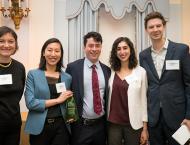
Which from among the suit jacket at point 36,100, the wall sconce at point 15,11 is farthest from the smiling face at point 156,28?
the wall sconce at point 15,11

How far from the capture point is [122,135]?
8.13ft

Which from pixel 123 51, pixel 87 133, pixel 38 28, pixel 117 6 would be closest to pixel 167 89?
pixel 123 51

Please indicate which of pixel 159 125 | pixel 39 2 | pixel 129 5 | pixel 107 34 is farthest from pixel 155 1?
pixel 159 125

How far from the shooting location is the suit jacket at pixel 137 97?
7.98 ft

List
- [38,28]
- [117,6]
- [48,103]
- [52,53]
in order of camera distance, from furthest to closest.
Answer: [117,6] < [38,28] < [52,53] < [48,103]

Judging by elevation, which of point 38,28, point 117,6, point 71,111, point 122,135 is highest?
point 117,6

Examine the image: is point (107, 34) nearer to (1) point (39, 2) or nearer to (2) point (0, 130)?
(1) point (39, 2)

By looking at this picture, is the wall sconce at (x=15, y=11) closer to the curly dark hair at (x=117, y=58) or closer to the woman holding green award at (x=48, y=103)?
the woman holding green award at (x=48, y=103)

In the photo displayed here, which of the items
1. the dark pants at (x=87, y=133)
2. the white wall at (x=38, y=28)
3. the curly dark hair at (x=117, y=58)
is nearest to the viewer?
the dark pants at (x=87, y=133)

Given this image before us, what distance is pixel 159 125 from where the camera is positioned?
2406 mm

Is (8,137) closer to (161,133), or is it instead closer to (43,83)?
(43,83)

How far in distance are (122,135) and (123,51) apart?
799mm

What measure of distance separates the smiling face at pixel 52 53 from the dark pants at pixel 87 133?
614 millimetres

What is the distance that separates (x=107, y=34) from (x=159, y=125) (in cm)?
225
